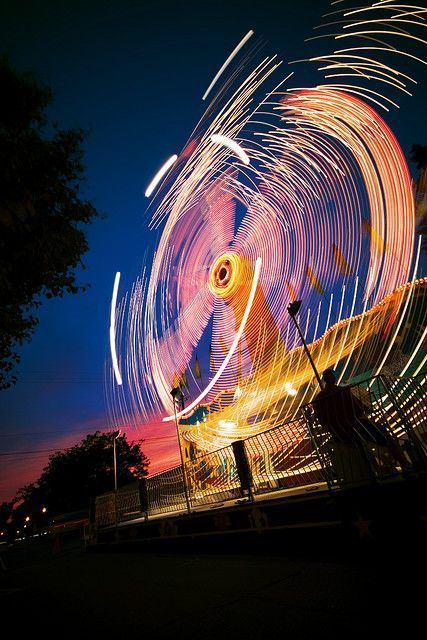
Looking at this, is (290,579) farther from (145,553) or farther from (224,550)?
(145,553)

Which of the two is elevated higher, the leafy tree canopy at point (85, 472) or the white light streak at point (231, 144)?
the white light streak at point (231, 144)

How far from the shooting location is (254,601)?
10.0 feet

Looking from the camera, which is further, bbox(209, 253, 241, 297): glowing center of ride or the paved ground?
bbox(209, 253, 241, 297): glowing center of ride

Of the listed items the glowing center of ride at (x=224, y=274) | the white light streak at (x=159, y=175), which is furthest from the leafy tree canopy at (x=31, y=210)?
the glowing center of ride at (x=224, y=274)

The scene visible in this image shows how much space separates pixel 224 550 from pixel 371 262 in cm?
1047

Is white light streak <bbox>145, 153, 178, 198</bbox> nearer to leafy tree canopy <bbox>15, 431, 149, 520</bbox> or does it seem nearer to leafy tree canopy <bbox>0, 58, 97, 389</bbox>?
leafy tree canopy <bbox>0, 58, 97, 389</bbox>

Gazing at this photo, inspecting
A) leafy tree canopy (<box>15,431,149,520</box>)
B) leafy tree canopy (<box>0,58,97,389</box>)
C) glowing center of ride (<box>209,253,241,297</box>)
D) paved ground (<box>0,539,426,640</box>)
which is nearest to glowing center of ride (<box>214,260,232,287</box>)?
glowing center of ride (<box>209,253,241,297</box>)

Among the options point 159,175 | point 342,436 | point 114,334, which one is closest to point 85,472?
point 114,334

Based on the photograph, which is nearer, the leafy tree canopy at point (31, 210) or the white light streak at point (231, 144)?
the leafy tree canopy at point (31, 210)

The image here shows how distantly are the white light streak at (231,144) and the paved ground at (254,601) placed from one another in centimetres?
1596

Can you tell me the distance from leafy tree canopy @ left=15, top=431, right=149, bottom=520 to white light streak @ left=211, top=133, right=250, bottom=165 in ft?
147

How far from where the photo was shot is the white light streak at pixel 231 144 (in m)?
15.2

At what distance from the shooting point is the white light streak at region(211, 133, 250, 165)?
1520cm

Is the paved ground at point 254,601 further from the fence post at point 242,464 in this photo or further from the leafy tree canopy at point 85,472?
the leafy tree canopy at point 85,472
